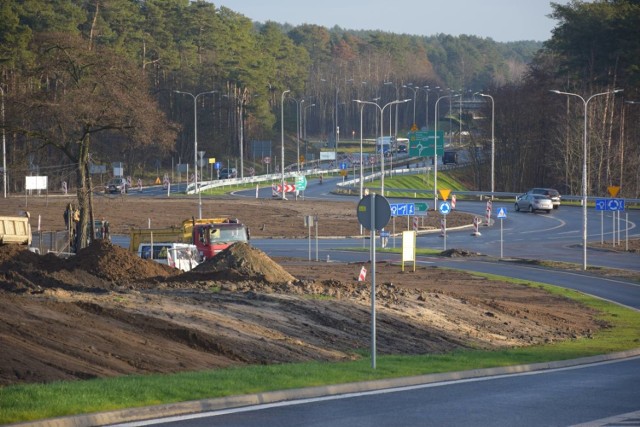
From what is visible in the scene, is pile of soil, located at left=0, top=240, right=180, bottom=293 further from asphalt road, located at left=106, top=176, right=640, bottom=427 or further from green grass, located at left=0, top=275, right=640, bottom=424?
asphalt road, located at left=106, top=176, right=640, bottom=427

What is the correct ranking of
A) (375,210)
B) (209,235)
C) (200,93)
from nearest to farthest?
1. (375,210)
2. (209,235)
3. (200,93)

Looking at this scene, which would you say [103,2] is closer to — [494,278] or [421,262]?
[421,262]

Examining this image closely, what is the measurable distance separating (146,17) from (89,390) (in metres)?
124

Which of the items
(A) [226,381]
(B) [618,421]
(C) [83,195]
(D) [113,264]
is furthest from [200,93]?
(B) [618,421]

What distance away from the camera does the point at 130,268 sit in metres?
35.2

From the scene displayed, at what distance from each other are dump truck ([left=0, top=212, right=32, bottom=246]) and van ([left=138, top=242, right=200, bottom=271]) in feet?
15.4

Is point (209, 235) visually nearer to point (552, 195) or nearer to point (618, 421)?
point (618, 421)

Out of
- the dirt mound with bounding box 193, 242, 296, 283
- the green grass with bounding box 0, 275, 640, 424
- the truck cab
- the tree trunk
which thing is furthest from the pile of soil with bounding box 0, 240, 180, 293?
Result: the tree trunk

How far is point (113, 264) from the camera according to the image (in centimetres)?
3503

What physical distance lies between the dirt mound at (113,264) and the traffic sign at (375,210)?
1710cm

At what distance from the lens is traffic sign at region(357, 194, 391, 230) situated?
17.8 metres

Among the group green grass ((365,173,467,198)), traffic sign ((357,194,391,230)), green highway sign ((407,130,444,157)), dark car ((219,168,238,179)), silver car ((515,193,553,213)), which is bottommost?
silver car ((515,193,553,213))

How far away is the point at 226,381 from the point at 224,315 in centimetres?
800

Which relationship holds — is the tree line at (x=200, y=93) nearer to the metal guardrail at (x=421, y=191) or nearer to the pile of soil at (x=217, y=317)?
the metal guardrail at (x=421, y=191)
